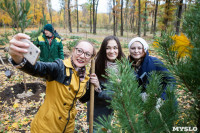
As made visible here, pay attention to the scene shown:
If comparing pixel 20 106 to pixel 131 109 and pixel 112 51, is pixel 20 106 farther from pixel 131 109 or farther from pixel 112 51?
pixel 131 109

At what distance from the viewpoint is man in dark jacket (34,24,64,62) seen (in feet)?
14.2

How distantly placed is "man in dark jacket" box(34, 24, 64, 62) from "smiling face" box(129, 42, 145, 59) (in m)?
3.32

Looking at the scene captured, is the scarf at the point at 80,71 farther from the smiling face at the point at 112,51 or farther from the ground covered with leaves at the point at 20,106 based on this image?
the ground covered with leaves at the point at 20,106

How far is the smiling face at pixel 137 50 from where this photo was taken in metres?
2.04

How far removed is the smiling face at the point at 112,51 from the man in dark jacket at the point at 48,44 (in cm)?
298

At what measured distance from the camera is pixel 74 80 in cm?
158

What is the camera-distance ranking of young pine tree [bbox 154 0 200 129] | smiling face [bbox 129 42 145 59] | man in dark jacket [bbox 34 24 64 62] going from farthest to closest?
man in dark jacket [bbox 34 24 64 62] < smiling face [bbox 129 42 145 59] < young pine tree [bbox 154 0 200 129]

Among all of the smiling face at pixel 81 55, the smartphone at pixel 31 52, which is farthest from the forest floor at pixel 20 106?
the smartphone at pixel 31 52

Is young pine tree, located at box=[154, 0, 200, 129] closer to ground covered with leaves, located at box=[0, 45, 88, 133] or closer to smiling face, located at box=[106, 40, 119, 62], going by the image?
smiling face, located at box=[106, 40, 119, 62]

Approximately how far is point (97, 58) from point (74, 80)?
0.85 metres

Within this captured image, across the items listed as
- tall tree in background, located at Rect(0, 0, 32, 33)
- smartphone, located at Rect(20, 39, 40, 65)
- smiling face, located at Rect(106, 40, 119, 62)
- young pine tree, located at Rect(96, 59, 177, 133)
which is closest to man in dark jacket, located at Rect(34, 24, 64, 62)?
tall tree in background, located at Rect(0, 0, 32, 33)

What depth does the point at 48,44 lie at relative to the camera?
4410mm

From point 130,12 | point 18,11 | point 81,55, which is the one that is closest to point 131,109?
point 81,55

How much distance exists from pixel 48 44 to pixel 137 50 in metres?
3.47
